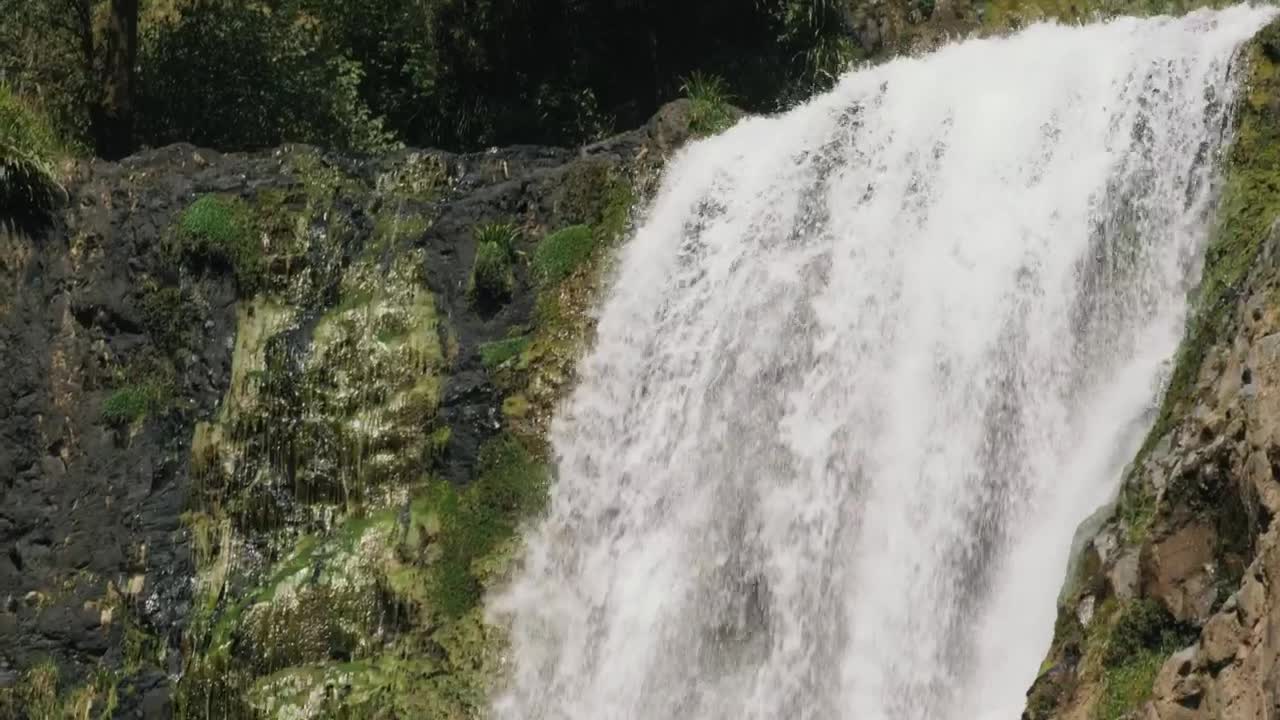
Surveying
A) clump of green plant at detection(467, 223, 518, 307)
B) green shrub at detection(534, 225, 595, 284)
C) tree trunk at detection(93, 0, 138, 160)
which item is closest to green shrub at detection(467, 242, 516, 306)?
clump of green plant at detection(467, 223, 518, 307)

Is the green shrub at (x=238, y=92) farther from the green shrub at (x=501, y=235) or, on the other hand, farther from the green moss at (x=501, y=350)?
the green moss at (x=501, y=350)

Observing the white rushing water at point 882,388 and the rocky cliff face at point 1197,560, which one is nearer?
the rocky cliff face at point 1197,560

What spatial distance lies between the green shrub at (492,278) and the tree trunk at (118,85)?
6296 mm

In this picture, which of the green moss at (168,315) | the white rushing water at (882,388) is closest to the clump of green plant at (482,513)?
the white rushing water at (882,388)

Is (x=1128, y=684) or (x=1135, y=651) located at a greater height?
(x=1135, y=651)

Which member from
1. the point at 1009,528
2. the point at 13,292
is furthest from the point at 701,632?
the point at 13,292

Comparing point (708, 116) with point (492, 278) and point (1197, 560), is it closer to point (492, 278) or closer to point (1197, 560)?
point (492, 278)

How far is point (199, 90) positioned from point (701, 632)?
37.3ft

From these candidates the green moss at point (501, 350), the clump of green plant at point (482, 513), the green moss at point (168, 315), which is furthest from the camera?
the green moss at point (168, 315)

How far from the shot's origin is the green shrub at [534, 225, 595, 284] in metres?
15.5

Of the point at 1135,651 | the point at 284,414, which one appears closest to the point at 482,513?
the point at 284,414

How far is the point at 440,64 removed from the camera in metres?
21.4

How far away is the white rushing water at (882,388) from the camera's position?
11.4 meters

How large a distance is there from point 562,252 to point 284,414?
3.09 metres
